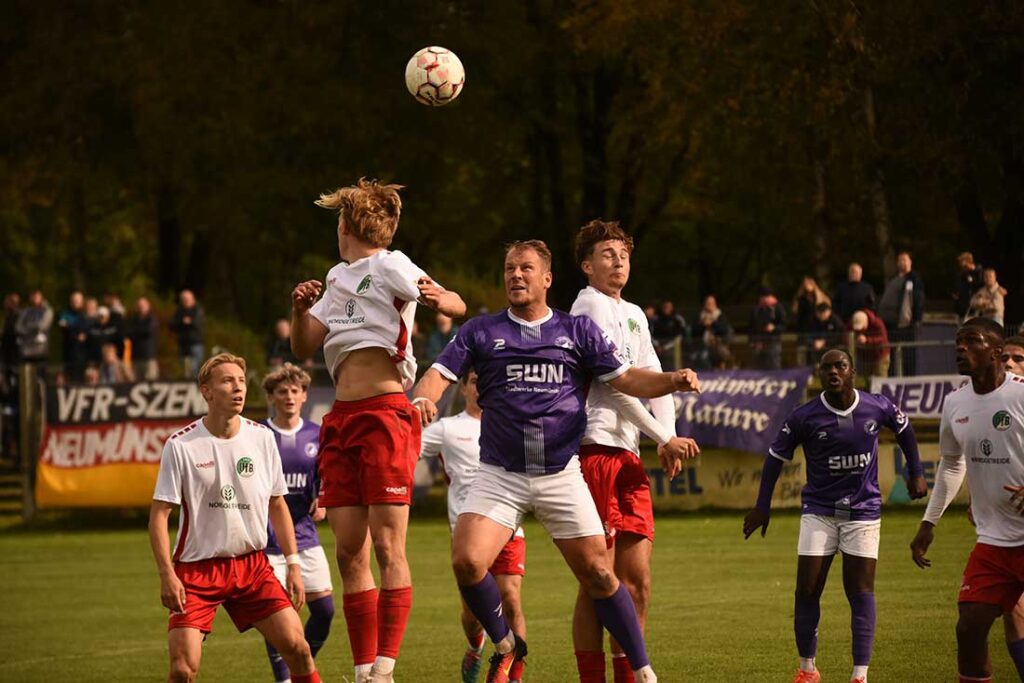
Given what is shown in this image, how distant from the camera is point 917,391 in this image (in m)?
20.9

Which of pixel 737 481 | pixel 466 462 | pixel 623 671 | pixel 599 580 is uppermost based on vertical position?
pixel 466 462

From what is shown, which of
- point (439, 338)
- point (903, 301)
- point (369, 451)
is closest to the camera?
point (369, 451)

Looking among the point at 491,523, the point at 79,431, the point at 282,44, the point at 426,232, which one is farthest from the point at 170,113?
the point at 491,523

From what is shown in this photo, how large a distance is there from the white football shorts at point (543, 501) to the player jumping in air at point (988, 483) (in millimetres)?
2051

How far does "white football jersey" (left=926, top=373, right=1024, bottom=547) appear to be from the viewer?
8594 mm

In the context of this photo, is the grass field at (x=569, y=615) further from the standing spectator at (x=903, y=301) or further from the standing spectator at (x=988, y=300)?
the standing spectator at (x=903, y=301)

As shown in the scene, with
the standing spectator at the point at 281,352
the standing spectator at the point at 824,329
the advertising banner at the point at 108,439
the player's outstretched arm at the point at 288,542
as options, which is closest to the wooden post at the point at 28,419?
the advertising banner at the point at 108,439

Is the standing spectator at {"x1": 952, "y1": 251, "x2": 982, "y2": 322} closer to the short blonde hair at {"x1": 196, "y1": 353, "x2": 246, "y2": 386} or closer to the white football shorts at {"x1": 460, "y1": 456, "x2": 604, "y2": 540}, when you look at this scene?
the white football shorts at {"x1": 460, "y1": 456, "x2": 604, "y2": 540}

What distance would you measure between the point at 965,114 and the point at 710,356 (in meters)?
7.59

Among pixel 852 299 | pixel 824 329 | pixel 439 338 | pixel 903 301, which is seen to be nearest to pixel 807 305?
pixel 852 299

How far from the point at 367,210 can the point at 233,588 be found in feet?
7.35

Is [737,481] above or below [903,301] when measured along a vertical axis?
below

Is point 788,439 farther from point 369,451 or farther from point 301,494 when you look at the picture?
point 301,494

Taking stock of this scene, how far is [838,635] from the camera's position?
12.5 meters
